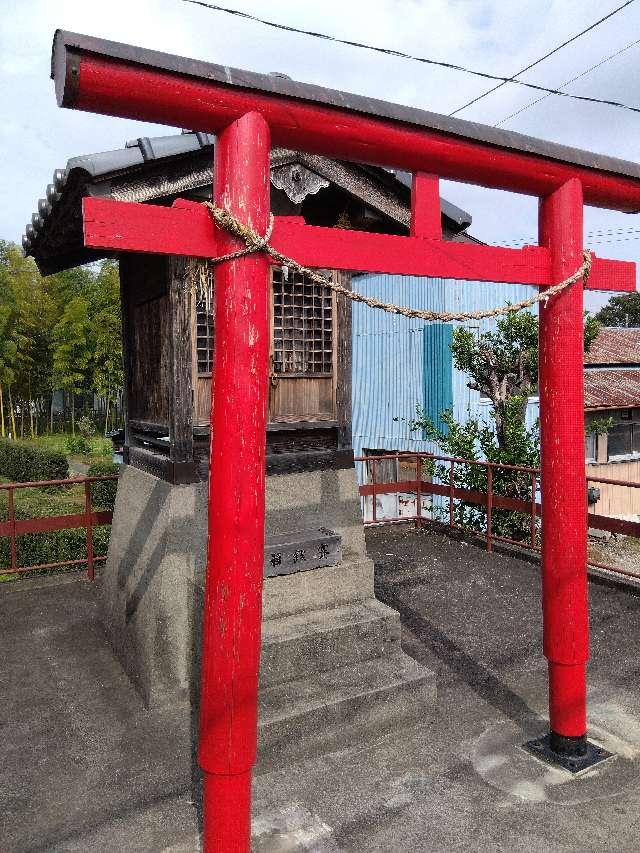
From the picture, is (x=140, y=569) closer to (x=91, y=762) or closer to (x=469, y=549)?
(x=91, y=762)

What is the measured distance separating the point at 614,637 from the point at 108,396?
31.3m

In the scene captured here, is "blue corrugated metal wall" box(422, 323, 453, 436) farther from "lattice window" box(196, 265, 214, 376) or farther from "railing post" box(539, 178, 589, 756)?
"railing post" box(539, 178, 589, 756)

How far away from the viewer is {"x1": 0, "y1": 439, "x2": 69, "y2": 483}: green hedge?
22.1 m

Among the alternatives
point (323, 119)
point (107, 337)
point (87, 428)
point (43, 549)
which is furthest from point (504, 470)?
point (87, 428)

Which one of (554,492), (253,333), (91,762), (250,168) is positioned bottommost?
(91,762)

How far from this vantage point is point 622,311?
5150 cm

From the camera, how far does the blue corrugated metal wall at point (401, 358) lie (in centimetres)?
1723

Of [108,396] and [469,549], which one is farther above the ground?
[108,396]

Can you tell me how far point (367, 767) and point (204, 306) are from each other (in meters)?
3.62

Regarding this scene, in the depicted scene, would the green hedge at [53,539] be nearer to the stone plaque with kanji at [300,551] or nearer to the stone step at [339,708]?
the stone plaque with kanji at [300,551]

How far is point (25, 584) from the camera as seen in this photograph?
7.29 metres

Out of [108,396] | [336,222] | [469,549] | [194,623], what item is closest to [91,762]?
[194,623]

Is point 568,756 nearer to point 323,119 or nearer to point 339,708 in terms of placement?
point 339,708

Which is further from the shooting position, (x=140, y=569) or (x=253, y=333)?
(x=140, y=569)
